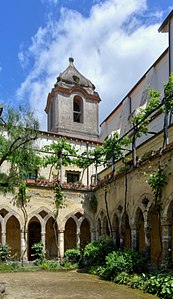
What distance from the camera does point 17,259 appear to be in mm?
21594

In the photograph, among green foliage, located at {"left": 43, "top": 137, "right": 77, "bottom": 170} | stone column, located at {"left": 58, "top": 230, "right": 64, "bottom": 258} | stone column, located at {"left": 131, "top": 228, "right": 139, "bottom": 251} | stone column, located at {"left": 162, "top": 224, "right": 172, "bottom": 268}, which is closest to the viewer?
stone column, located at {"left": 162, "top": 224, "right": 172, "bottom": 268}

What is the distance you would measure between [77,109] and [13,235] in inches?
571

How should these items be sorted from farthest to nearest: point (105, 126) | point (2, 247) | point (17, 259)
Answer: point (105, 126) → point (17, 259) → point (2, 247)

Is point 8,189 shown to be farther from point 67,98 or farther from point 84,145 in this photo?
point 67,98

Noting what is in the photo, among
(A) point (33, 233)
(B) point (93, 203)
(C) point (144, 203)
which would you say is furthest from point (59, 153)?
(C) point (144, 203)

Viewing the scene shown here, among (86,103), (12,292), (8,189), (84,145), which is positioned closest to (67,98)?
(86,103)

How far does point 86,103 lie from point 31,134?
17.6 m

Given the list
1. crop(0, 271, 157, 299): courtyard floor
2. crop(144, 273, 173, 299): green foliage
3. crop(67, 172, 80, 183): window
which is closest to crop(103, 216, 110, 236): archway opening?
crop(0, 271, 157, 299): courtyard floor

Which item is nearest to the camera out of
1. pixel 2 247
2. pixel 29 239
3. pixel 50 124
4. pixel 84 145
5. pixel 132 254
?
pixel 132 254

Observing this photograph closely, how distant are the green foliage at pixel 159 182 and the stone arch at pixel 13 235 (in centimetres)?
1176

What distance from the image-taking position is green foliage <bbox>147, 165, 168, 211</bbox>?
1354cm

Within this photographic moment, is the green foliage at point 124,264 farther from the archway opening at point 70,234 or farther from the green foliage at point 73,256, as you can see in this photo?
the archway opening at point 70,234

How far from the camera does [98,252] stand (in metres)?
17.1

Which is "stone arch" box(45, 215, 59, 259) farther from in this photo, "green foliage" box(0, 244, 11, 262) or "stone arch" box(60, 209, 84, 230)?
"green foliage" box(0, 244, 11, 262)
